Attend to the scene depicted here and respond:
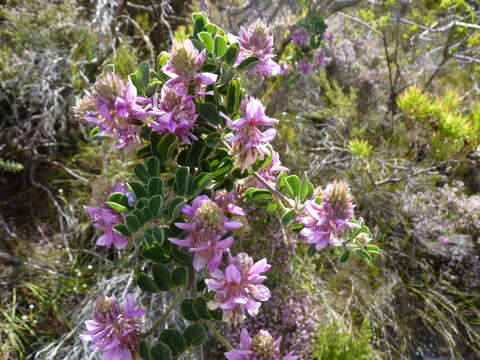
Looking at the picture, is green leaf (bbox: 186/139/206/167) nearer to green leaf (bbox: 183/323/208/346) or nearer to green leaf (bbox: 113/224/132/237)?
green leaf (bbox: 113/224/132/237)

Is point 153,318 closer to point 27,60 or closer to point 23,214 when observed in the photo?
point 23,214

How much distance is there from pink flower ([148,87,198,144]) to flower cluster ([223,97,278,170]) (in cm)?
8

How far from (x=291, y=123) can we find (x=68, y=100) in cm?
126

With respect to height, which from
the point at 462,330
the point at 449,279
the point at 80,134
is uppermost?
the point at 80,134

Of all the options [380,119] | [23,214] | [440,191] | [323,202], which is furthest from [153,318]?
[380,119]

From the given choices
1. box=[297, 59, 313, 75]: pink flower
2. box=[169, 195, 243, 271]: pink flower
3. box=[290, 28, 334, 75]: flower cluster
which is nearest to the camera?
box=[169, 195, 243, 271]: pink flower

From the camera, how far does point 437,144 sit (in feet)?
5.89

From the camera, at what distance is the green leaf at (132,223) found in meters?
0.55

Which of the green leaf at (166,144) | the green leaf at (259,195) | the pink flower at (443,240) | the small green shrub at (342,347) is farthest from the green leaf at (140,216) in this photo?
the pink flower at (443,240)

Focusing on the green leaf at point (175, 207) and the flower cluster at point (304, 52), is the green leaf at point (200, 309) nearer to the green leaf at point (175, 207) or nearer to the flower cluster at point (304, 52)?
the green leaf at point (175, 207)

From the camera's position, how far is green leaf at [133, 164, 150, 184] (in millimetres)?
632

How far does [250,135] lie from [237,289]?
0.23 meters

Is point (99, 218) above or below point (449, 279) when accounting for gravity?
above

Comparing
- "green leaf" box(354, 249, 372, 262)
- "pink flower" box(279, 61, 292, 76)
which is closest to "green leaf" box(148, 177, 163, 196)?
"green leaf" box(354, 249, 372, 262)
